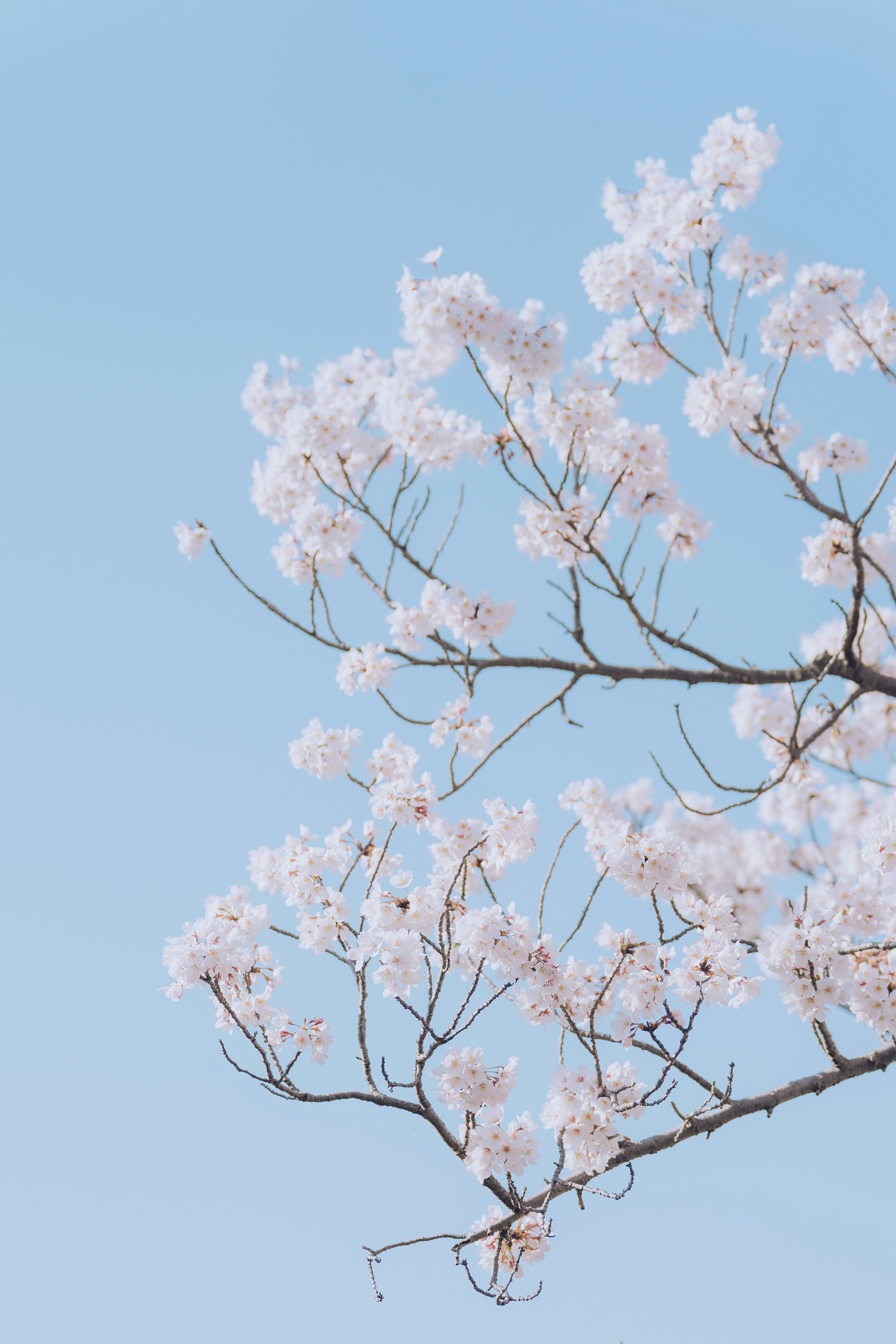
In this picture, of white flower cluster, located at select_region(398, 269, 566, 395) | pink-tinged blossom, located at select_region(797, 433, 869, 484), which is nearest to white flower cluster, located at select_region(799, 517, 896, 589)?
pink-tinged blossom, located at select_region(797, 433, 869, 484)

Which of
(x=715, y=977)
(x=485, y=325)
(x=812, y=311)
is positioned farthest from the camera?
(x=812, y=311)

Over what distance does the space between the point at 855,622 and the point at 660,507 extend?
1.72 meters

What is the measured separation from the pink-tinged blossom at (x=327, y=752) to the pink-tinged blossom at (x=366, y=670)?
27 centimetres

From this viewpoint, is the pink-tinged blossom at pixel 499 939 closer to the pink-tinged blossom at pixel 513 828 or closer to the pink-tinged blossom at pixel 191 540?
the pink-tinged blossom at pixel 513 828

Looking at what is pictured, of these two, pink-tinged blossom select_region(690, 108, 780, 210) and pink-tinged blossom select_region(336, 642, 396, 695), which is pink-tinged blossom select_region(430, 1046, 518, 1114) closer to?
pink-tinged blossom select_region(336, 642, 396, 695)

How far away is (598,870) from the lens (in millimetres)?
5238

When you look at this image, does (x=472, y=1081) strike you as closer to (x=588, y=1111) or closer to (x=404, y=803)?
(x=588, y=1111)

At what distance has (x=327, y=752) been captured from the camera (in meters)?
5.32

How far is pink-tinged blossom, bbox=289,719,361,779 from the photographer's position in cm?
532

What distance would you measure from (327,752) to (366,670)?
0.53 metres

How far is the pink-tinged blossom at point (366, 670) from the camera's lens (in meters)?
5.47

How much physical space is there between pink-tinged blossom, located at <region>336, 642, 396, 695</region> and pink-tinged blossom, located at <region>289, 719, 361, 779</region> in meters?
0.27

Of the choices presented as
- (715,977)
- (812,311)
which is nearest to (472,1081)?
(715,977)

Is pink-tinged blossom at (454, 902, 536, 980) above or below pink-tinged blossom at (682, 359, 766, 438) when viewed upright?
below
